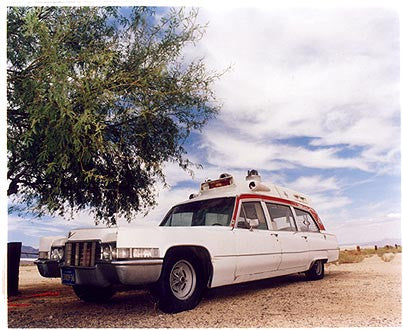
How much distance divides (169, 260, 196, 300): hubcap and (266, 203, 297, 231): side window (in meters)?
2.04

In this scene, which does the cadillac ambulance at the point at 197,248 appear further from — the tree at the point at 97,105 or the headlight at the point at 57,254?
the tree at the point at 97,105

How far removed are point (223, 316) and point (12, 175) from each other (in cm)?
449

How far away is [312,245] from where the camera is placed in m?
7.73

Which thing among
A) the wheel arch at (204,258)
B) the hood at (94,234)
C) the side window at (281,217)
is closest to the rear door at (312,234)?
the side window at (281,217)

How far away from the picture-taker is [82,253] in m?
5.10

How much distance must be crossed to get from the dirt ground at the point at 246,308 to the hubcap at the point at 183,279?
0.23 meters

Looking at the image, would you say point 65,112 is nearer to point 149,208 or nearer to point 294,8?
point 149,208

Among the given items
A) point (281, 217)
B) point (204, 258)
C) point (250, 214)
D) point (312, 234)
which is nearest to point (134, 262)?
point (204, 258)

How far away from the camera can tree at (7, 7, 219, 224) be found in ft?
21.4

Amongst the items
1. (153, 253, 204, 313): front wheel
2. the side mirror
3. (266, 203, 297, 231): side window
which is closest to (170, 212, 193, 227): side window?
the side mirror

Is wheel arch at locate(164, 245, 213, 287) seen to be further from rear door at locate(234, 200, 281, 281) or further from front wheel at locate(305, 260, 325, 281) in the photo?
front wheel at locate(305, 260, 325, 281)

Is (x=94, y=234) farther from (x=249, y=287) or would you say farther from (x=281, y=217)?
(x=281, y=217)

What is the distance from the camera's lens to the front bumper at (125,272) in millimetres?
4605

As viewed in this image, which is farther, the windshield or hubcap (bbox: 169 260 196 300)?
the windshield
